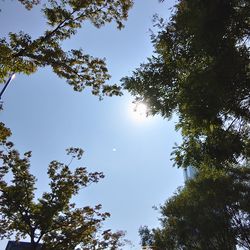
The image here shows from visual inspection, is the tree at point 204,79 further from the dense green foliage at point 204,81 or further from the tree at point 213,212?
the tree at point 213,212

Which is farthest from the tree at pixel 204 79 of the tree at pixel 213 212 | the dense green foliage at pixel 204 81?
the tree at pixel 213 212

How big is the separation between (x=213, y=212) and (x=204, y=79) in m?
17.8

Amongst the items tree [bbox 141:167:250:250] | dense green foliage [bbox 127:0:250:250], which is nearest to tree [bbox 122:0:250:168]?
dense green foliage [bbox 127:0:250:250]

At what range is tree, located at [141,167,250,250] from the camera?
2333 cm

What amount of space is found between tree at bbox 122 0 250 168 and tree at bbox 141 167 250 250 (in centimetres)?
1177

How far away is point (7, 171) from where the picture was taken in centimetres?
1800

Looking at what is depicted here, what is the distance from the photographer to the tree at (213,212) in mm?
23328

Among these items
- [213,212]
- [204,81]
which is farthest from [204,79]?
[213,212]

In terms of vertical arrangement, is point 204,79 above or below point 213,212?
below

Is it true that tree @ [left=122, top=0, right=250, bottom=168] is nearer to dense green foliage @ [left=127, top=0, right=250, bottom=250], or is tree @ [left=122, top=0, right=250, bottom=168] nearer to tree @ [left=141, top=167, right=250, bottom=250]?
dense green foliage @ [left=127, top=0, right=250, bottom=250]

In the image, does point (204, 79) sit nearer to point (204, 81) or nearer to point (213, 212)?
point (204, 81)

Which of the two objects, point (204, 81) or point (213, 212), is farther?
point (213, 212)

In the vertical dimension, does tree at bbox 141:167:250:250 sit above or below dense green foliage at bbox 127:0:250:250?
above

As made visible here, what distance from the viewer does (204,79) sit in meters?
9.38
